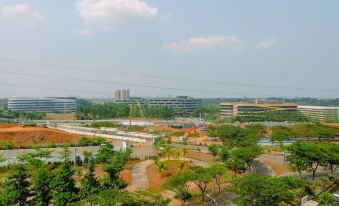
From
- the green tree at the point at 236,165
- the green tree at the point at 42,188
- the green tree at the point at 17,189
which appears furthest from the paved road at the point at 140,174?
the green tree at the point at 17,189

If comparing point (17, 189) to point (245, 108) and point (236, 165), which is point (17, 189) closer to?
point (236, 165)

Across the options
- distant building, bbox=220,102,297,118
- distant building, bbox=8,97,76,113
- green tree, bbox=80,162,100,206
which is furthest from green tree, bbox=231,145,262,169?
distant building, bbox=8,97,76,113

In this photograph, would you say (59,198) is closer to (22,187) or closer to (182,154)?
(22,187)

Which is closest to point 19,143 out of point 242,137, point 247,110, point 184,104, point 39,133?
point 39,133

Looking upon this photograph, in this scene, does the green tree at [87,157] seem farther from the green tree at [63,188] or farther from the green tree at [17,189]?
the green tree at [17,189]

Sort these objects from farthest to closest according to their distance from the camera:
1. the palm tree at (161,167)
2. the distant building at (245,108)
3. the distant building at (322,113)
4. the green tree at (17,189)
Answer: the distant building at (245,108)
the distant building at (322,113)
the palm tree at (161,167)
the green tree at (17,189)

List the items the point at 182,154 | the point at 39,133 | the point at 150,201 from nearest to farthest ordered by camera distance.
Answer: the point at 150,201 < the point at 182,154 < the point at 39,133
